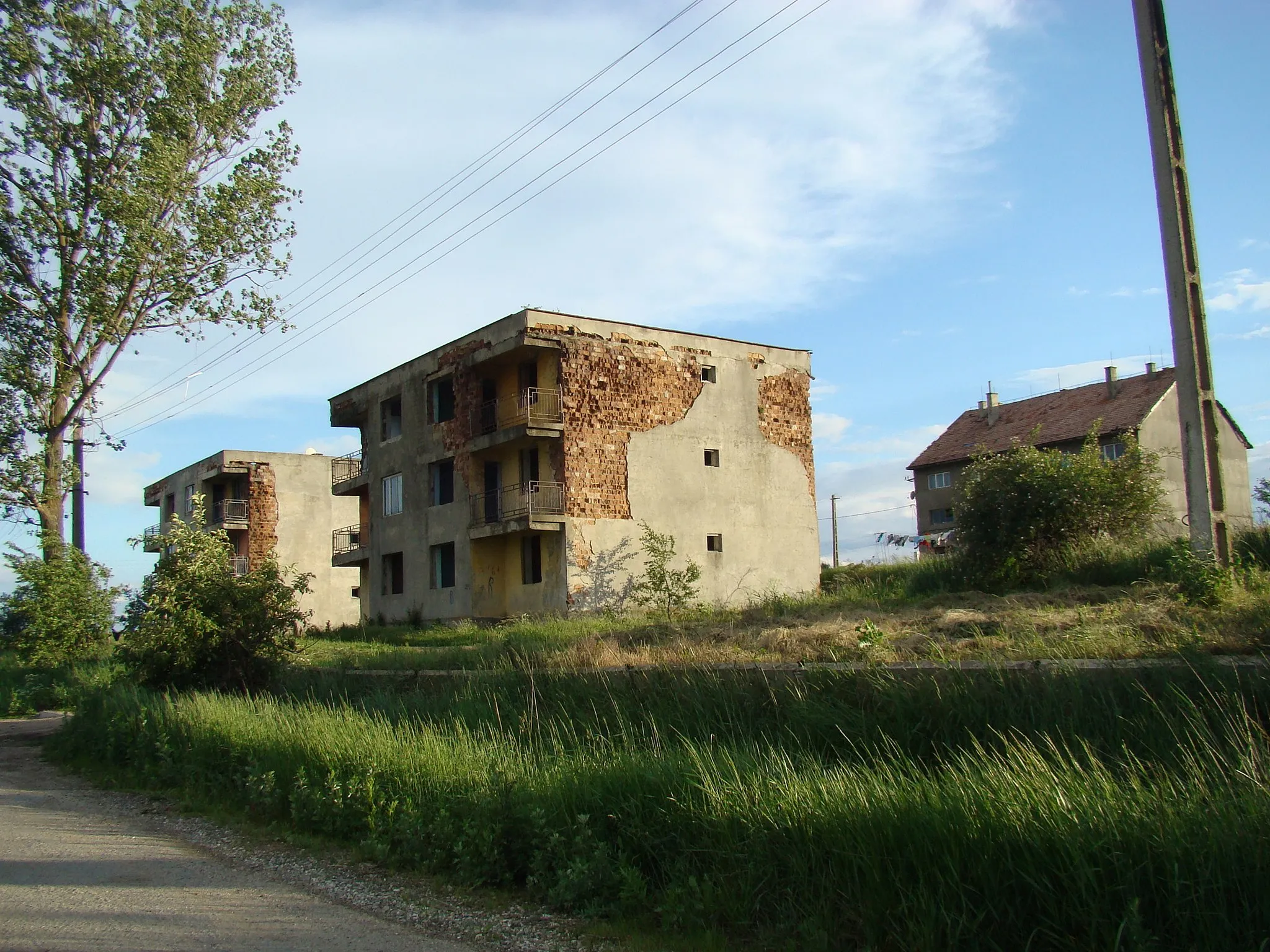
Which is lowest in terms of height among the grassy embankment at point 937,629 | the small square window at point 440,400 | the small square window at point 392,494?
the grassy embankment at point 937,629

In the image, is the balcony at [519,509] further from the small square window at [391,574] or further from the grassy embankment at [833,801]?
the grassy embankment at [833,801]

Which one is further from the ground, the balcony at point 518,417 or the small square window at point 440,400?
the small square window at point 440,400

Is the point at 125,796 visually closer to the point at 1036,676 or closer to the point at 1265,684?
the point at 1036,676

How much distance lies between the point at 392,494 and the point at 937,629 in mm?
28802

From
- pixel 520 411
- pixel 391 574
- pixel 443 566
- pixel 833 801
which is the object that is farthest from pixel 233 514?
pixel 833 801

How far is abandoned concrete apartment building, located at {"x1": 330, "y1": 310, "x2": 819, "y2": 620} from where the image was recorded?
31797mm

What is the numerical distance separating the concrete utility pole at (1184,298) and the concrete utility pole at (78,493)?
990 inches

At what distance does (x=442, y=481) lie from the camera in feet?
119

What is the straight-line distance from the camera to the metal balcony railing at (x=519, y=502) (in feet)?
103

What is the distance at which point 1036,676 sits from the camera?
8.14 metres

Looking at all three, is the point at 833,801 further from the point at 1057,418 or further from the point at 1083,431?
the point at 1057,418

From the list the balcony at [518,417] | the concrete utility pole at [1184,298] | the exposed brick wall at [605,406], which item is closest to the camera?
the concrete utility pole at [1184,298]

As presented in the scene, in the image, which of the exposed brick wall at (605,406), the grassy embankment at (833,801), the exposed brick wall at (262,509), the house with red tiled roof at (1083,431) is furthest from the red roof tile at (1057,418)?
the grassy embankment at (833,801)

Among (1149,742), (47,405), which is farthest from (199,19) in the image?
(1149,742)
